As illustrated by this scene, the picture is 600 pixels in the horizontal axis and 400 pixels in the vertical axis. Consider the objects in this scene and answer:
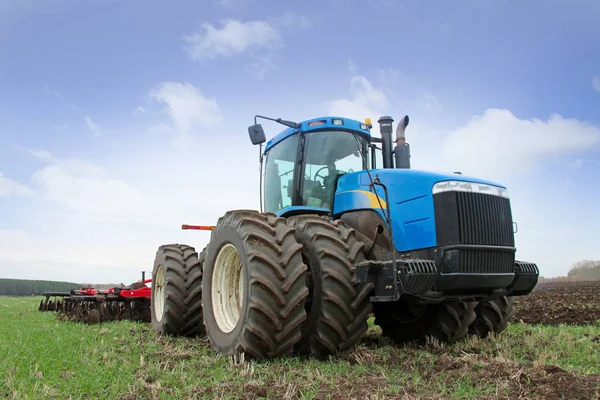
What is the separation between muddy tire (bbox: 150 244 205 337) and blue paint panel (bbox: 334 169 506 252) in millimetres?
3047

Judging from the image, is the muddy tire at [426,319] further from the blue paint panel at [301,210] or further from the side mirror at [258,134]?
the side mirror at [258,134]

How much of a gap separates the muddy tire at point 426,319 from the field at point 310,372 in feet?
0.81

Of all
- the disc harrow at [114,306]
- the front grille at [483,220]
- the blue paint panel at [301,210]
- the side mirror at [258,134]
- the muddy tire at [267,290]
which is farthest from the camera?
the disc harrow at [114,306]

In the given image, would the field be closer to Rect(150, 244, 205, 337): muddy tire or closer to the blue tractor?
the blue tractor

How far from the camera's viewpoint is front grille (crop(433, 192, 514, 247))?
534cm

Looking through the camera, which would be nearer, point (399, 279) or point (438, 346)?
point (399, 279)

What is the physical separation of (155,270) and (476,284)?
5550mm

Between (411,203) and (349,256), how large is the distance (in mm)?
1064

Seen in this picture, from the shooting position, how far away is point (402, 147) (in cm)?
720

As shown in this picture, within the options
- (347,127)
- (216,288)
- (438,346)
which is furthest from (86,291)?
(438,346)

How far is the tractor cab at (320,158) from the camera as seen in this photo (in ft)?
21.7

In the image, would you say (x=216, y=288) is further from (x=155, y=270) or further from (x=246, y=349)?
(x=155, y=270)

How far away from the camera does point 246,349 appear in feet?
15.8

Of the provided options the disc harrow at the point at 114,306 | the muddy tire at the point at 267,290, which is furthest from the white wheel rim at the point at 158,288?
the muddy tire at the point at 267,290
